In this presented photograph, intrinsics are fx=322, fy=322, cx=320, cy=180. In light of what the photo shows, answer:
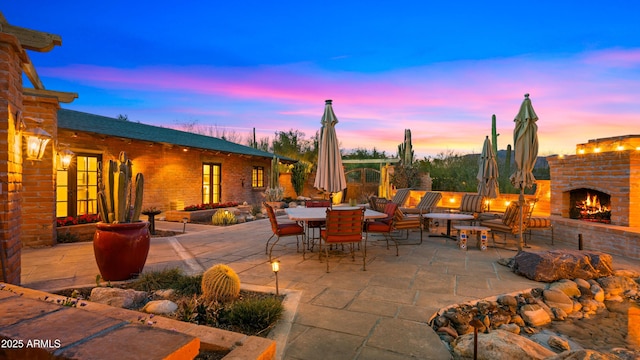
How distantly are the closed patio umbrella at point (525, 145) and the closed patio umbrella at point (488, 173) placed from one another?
2876mm

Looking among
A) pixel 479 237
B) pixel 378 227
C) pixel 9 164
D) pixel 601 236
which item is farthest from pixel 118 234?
pixel 601 236

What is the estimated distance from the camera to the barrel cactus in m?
3.04

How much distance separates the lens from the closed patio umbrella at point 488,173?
8.55 meters

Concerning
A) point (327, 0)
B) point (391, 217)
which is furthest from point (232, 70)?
point (391, 217)

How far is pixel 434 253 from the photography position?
18.2 feet

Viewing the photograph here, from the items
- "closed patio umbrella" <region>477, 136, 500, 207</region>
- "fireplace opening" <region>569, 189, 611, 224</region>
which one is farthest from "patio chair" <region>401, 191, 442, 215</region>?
"fireplace opening" <region>569, 189, 611, 224</region>

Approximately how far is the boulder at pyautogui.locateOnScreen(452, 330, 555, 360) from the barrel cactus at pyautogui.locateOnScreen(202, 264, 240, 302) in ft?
6.57

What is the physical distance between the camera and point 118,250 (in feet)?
12.0

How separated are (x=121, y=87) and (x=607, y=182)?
17.7m

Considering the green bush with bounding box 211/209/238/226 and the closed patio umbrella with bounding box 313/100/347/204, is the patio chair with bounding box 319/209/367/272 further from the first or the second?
the green bush with bounding box 211/209/238/226

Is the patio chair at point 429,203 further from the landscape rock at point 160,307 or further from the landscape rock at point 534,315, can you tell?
the landscape rock at point 160,307

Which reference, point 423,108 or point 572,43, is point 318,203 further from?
point 423,108

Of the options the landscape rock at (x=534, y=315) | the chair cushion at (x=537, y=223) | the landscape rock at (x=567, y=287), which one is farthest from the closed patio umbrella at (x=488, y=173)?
the landscape rock at (x=534, y=315)

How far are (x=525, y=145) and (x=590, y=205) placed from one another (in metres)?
3.19
